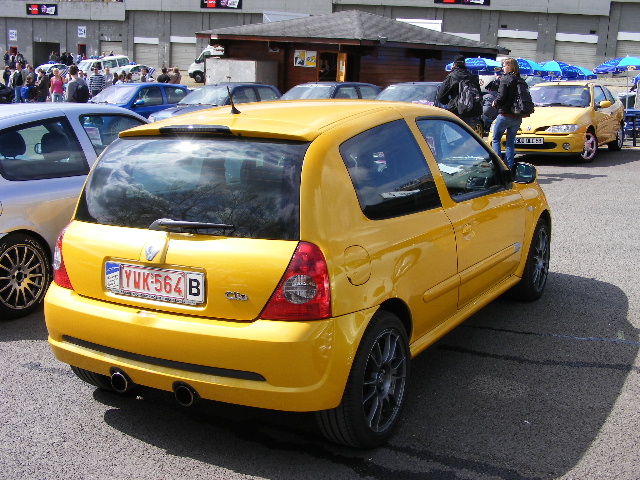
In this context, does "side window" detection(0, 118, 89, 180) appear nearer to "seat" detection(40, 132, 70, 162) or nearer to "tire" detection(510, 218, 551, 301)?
"seat" detection(40, 132, 70, 162)

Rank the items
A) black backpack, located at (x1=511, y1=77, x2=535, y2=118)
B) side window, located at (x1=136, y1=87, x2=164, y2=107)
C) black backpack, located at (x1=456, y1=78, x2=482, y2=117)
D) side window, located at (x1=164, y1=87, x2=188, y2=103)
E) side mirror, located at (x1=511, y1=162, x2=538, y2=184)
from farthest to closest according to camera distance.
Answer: side window, located at (x1=164, y1=87, x2=188, y2=103), side window, located at (x1=136, y1=87, x2=164, y2=107), black backpack, located at (x1=456, y1=78, x2=482, y2=117), black backpack, located at (x1=511, y1=77, x2=535, y2=118), side mirror, located at (x1=511, y1=162, x2=538, y2=184)

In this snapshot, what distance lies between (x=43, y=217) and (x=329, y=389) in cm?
333

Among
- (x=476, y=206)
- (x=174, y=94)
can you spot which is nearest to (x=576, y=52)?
(x=174, y=94)

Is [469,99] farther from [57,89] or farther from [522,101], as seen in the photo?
[57,89]

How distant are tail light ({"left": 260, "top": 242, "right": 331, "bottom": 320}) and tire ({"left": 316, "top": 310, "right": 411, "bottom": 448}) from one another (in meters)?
0.34

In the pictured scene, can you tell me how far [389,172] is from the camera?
12.4 ft

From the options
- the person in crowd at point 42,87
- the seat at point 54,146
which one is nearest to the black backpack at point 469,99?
the seat at point 54,146

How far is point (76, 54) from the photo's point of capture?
61.0 meters

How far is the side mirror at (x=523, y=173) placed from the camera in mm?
5230

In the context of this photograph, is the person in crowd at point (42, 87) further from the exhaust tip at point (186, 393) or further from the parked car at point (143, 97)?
the exhaust tip at point (186, 393)

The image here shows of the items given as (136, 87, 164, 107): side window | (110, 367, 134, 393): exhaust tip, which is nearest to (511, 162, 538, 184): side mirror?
(110, 367, 134, 393): exhaust tip

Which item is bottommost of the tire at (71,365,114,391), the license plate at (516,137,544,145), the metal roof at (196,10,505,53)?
the tire at (71,365,114,391)

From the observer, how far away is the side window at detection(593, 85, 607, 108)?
14.9 metres

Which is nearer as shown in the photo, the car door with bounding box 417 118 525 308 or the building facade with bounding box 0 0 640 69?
the car door with bounding box 417 118 525 308
